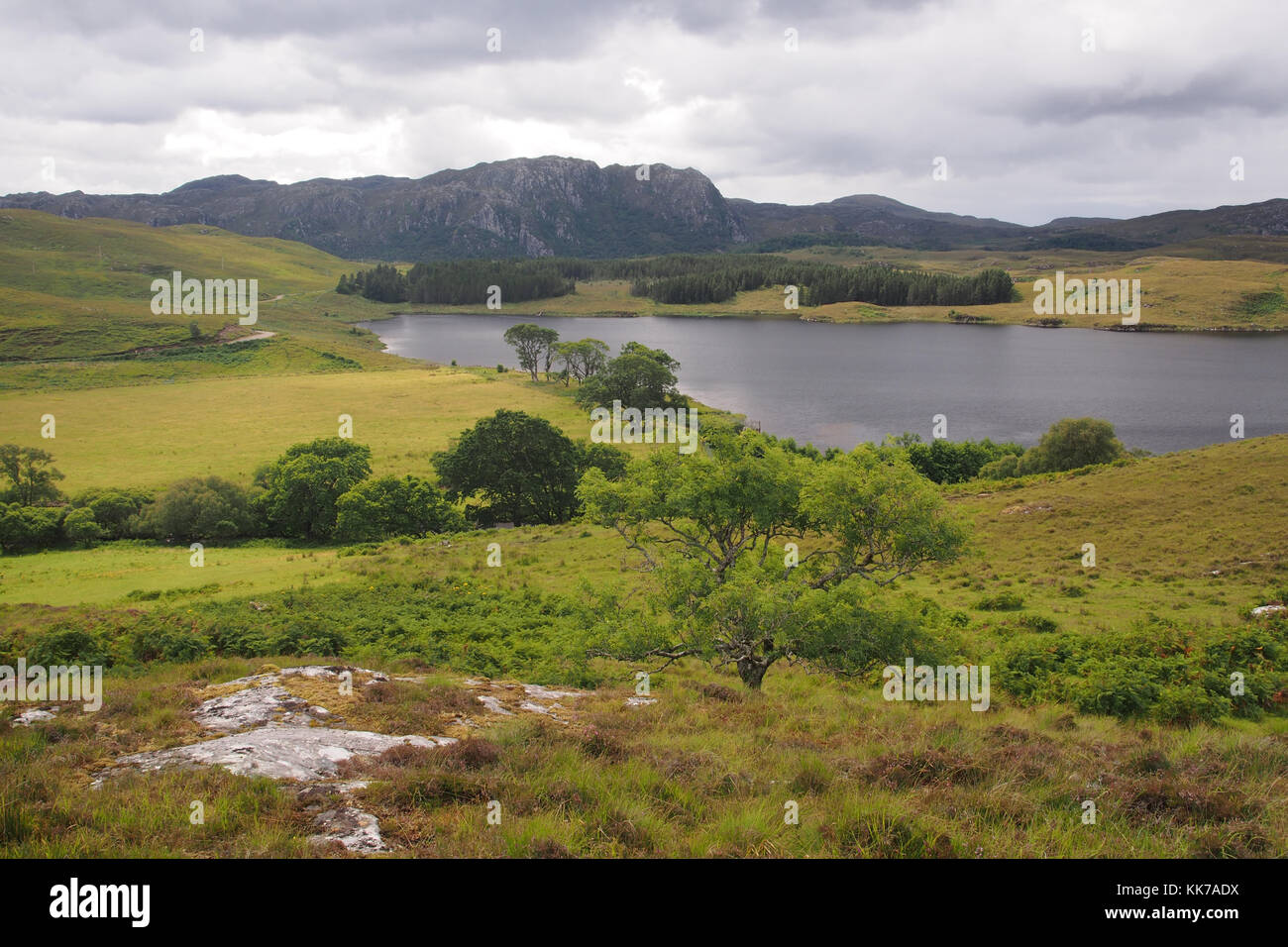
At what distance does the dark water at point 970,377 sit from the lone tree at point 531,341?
21203mm

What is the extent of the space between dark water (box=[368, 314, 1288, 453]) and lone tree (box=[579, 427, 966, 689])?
60.8 m

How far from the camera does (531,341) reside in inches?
4870

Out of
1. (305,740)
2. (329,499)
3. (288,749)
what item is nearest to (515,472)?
(329,499)

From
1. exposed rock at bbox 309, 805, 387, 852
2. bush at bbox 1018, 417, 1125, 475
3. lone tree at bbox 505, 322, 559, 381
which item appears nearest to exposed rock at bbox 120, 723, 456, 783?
exposed rock at bbox 309, 805, 387, 852

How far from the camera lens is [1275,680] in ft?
51.0

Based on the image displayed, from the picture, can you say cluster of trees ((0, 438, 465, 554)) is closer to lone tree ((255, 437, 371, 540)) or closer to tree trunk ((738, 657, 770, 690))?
lone tree ((255, 437, 371, 540))

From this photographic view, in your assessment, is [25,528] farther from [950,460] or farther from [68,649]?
[950,460]

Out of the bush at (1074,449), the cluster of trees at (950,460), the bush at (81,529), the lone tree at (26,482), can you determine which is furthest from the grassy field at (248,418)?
the bush at (1074,449)

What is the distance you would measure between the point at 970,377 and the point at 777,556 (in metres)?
107

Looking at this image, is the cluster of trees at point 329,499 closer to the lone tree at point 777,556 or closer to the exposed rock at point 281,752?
the lone tree at point 777,556
